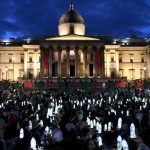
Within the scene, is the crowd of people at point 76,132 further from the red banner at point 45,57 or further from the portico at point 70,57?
the red banner at point 45,57

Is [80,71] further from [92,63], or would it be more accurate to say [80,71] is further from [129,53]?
[129,53]

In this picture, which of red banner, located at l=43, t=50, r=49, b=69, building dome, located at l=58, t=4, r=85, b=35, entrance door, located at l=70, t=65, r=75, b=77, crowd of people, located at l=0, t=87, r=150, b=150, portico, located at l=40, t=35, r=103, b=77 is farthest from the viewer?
building dome, located at l=58, t=4, r=85, b=35

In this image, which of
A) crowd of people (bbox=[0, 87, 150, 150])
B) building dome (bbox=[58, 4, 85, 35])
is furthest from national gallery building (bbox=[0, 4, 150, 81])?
crowd of people (bbox=[0, 87, 150, 150])

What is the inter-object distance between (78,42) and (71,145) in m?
95.2

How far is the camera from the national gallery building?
108625 mm

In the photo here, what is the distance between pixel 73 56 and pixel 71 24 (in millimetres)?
11470

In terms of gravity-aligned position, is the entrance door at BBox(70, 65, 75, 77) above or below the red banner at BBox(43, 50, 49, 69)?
below

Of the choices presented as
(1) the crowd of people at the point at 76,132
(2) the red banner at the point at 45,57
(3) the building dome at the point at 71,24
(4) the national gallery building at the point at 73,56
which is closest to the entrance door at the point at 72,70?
(4) the national gallery building at the point at 73,56

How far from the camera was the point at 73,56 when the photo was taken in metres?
111

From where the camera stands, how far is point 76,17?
122m

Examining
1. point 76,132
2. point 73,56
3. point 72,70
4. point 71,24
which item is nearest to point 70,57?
point 73,56

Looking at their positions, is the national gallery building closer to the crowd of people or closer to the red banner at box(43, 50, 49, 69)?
the red banner at box(43, 50, 49, 69)

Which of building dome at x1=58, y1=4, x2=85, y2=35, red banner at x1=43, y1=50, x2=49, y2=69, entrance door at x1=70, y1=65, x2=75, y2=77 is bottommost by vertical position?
entrance door at x1=70, y1=65, x2=75, y2=77

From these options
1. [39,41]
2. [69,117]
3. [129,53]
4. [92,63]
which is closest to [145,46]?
[129,53]
